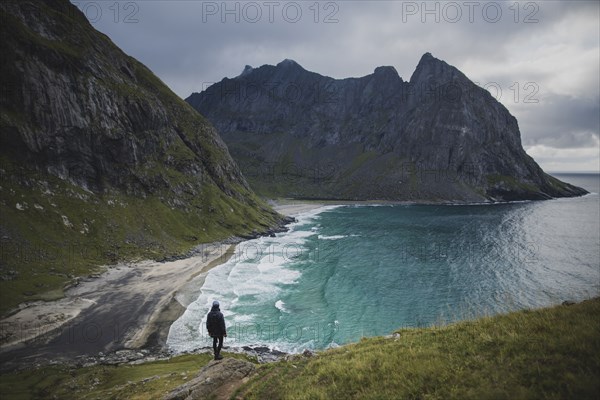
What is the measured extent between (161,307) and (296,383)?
42.1 meters

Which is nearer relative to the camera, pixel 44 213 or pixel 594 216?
pixel 44 213

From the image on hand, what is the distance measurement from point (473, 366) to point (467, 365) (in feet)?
0.68

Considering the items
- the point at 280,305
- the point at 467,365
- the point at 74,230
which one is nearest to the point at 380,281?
the point at 280,305

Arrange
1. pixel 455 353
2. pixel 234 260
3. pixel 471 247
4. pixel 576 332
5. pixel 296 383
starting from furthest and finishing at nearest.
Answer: pixel 471 247 < pixel 234 260 < pixel 296 383 < pixel 455 353 < pixel 576 332

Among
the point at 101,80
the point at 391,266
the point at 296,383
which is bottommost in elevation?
the point at 391,266


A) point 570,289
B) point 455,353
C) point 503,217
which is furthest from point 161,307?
point 503,217

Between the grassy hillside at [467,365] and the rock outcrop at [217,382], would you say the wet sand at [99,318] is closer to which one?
the rock outcrop at [217,382]

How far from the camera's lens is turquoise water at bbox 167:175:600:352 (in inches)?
1721

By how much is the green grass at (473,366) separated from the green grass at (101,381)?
12550mm

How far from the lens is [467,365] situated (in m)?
11.2

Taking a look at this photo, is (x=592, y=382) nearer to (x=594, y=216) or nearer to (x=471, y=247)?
(x=471, y=247)

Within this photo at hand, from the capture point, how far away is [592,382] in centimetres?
839

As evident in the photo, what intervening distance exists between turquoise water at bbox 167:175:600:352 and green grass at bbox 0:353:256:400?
27.6ft

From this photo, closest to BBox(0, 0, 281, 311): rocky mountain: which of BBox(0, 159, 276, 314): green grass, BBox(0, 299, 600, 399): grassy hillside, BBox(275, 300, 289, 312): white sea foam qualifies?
BBox(0, 159, 276, 314): green grass
